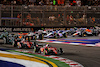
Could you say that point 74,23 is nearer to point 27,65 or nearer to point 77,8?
point 77,8

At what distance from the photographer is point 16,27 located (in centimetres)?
2233

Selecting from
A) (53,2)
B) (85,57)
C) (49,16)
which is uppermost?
(53,2)

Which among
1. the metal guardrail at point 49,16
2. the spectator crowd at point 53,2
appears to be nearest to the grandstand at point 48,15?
the metal guardrail at point 49,16

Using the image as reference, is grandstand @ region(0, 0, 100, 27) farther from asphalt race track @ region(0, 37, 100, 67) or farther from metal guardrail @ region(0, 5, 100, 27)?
asphalt race track @ region(0, 37, 100, 67)

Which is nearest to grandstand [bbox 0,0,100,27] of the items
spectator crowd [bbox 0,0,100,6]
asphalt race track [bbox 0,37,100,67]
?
spectator crowd [bbox 0,0,100,6]

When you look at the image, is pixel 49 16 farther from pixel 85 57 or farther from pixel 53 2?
pixel 85 57

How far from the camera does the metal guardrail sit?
21688 mm

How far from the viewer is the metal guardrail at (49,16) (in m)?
21.7

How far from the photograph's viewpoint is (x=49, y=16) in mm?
22031

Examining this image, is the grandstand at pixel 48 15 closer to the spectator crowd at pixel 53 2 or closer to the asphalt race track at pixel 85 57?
the spectator crowd at pixel 53 2

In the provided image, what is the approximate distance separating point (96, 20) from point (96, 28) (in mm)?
1720

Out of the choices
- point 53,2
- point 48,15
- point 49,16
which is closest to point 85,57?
point 49,16

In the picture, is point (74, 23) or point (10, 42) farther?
point (74, 23)

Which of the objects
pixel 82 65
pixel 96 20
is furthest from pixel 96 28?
pixel 82 65
